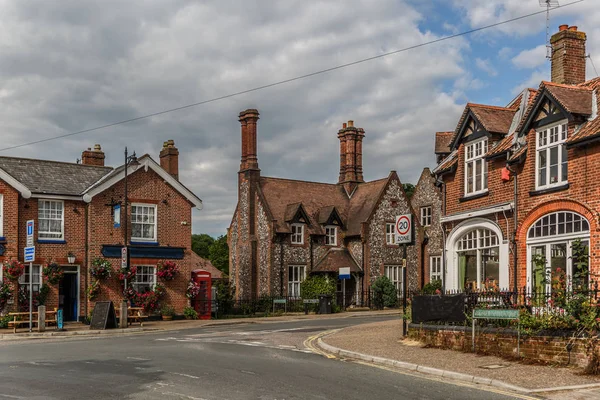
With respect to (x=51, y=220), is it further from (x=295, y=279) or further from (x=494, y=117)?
(x=494, y=117)

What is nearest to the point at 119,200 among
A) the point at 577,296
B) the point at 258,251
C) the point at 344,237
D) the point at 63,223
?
the point at 63,223

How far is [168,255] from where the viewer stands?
3494 centimetres

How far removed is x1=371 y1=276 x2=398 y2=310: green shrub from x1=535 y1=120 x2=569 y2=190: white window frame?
25.0 meters

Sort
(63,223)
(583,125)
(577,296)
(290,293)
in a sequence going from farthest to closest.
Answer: (290,293) → (63,223) → (583,125) → (577,296)

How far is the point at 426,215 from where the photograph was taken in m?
49.4

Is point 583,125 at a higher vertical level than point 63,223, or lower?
higher

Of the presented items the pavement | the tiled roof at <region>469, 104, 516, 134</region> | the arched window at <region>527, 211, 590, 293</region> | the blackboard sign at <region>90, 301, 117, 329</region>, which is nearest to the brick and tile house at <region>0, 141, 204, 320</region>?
the blackboard sign at <region>90, 301, 117, 329</region>

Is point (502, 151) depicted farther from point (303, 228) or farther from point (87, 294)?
point (303, 228)

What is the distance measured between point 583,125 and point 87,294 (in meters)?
22.7

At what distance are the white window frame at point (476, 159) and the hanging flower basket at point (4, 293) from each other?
1925 centimetres

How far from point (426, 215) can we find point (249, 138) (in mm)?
13521

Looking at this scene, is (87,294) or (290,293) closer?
(87,294)

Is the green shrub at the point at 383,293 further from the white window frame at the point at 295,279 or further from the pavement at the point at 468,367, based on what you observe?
the pavement at the point at 468,367

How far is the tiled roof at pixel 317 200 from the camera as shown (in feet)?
148
